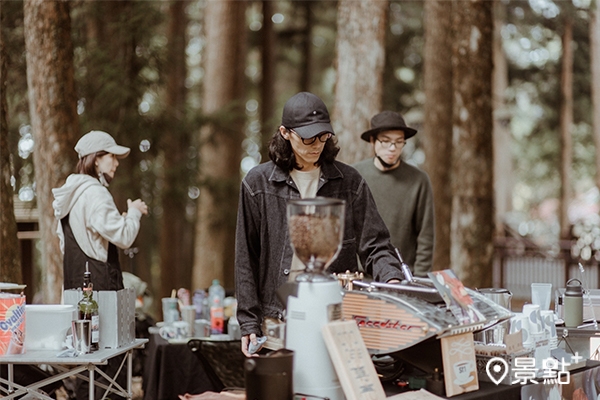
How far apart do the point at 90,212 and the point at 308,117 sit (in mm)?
2113

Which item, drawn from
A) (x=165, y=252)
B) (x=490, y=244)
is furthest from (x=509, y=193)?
(x=490, y=244)

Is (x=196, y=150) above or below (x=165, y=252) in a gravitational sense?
above

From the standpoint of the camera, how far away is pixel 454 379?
291 centimetres

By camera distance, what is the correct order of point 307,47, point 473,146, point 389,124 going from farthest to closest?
point 307,47 < point 473,146 < point 389,124

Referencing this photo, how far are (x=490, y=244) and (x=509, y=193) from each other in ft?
44.0

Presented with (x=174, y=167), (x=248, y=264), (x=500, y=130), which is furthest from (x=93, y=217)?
(x=500, y=130)

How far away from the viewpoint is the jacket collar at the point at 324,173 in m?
3.44

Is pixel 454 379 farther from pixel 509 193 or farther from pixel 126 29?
pixel 509 193

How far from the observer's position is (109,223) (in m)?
4.80

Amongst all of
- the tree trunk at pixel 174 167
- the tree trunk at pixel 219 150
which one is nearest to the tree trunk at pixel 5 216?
the tree trunk at pixel 174 167

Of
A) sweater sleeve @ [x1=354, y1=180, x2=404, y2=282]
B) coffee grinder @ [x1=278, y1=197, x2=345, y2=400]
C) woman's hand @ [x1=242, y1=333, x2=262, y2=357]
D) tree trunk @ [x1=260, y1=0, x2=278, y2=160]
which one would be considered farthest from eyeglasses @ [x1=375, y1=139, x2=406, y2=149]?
tree trunk @ [x1=260, y1=0, x2=278, y2=160]

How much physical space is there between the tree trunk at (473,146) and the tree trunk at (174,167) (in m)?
3.75

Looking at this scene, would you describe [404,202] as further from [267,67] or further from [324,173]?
[267,67]

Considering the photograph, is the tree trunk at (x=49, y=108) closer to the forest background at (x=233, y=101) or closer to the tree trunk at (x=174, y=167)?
the forest background at (x=233, y=101)
